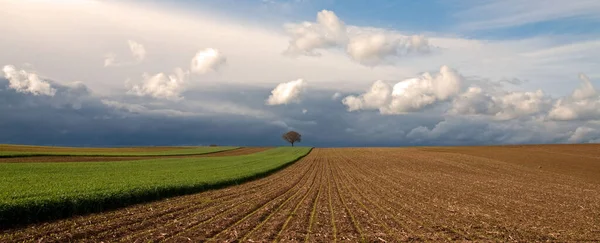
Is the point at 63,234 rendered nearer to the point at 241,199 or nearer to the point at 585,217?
the point at 241,199

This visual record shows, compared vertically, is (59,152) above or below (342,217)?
above

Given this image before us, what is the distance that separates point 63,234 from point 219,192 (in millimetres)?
15084

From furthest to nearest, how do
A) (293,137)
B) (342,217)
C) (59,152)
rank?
(293,137) → (59,152) → (342,217)

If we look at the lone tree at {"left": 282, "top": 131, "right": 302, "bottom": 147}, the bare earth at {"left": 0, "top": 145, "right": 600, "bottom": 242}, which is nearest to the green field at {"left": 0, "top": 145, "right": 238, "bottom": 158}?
the bare earth at {"left": 0, "top": 145, "right": 600, "bottom": 242}

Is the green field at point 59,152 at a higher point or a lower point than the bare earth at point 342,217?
higher

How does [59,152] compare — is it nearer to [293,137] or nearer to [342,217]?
[342,217]

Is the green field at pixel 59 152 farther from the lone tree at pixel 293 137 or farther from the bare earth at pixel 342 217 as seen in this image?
the lone tree at pixel 293 137

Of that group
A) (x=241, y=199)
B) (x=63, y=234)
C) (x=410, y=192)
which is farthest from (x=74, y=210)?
(x=410, y=192)

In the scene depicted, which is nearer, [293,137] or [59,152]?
[59,152]

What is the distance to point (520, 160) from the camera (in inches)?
2904

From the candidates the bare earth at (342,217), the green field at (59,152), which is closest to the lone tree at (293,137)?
the green field at (59,152)

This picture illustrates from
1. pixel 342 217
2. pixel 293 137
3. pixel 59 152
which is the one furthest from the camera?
pixel 293 137

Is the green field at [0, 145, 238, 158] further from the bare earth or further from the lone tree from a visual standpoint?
the lone tree

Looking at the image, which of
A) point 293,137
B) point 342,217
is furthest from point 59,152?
point 293,137
